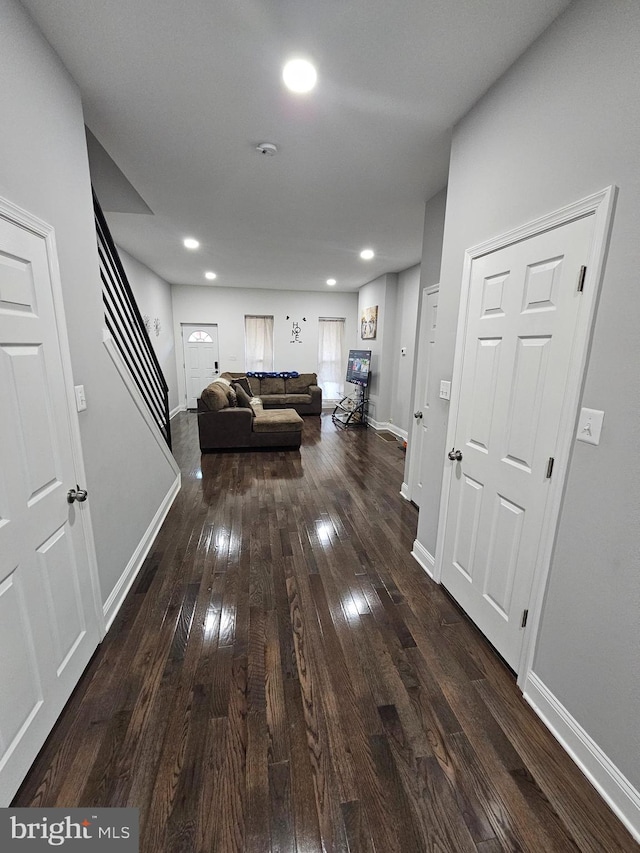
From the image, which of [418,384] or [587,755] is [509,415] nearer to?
[587,755]

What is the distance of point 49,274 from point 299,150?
5.82ft

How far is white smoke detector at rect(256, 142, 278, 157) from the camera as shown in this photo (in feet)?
7.17

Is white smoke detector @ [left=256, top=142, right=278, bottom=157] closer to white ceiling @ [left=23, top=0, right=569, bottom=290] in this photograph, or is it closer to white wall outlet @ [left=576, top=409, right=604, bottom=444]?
white ceiling @ [left=23, top=0, right=569, bottom=290]

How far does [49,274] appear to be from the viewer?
4.53 feet

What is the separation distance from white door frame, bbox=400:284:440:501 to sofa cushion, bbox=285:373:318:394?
440cm

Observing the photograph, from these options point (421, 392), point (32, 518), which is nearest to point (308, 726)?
point (32, 518)

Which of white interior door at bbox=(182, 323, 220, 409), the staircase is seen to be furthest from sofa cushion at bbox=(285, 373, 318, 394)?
the staircase

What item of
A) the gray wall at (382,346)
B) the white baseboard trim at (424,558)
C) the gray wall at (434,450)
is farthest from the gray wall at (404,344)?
the white baseboard trim at (424,558)

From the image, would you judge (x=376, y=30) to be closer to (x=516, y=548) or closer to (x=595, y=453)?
(x=595, y=453)

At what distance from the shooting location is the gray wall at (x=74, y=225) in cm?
125

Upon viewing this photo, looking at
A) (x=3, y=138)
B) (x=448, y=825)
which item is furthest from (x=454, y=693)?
(x=3, y=138)

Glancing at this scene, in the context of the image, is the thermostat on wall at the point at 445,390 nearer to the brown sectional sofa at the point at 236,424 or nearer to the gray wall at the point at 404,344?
the brown sectional sofa at the point at 236,424

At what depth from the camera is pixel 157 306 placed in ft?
21.5

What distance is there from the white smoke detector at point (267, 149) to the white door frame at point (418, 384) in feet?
5.39
